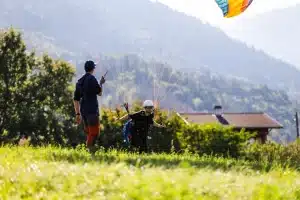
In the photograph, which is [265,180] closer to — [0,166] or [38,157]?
[0,166]

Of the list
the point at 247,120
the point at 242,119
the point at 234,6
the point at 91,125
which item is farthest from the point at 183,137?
the point at 242,119

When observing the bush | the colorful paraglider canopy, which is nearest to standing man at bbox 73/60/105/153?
the colorful paraglider canopy

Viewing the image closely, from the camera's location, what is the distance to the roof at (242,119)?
243ft

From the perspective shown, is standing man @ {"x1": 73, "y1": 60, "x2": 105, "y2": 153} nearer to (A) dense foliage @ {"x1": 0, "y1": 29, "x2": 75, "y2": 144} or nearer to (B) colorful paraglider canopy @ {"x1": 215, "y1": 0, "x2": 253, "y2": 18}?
(B) colorful paraglider canopy @ {"x1": 215, "y1": 0, "x2": 253, "y2": 18}

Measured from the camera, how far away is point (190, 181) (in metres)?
5.85

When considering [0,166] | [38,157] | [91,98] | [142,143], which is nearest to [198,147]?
[142,143]

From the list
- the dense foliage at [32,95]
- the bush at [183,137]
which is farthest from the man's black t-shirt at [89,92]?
the dense foliage at [32,95]

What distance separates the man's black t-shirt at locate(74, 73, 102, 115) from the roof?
6125 centimetres

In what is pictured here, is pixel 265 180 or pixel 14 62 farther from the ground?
pixel 14 62

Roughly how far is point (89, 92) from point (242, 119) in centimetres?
7009

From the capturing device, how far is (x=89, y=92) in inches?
453

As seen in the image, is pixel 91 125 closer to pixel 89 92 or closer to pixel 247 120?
pixel 89 92

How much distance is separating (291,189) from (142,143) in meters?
8.34

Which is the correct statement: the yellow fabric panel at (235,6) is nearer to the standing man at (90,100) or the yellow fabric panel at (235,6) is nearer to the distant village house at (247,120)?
the standing man at (90,100)
